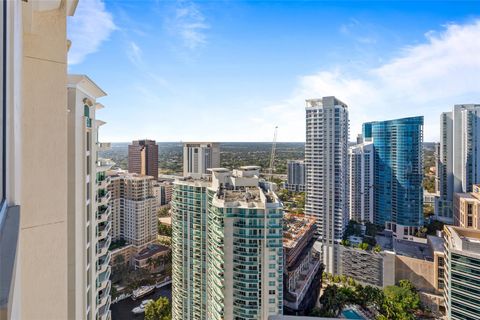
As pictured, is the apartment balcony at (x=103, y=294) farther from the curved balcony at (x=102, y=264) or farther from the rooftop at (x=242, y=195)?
the rooftop at (x=242, y=195)

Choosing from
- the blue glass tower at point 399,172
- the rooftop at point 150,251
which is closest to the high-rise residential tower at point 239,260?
the rooftop at point 150,251

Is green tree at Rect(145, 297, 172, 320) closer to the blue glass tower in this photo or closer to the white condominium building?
the white condominium building

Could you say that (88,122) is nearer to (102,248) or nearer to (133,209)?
(102,248)

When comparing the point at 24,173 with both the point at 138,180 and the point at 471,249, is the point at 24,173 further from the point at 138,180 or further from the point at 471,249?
the point at 138,180

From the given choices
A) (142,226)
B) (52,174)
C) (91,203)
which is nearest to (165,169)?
(142,226)

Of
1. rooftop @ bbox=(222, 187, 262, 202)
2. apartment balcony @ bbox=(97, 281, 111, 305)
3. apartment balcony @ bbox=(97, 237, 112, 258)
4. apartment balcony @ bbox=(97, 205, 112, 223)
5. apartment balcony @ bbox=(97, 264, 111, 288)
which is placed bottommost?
apartment balcony @ bbox=(97, 281, 111, 305)

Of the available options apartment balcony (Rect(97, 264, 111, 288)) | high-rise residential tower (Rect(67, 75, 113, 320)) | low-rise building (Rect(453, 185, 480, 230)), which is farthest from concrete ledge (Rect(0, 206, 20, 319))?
low-rise building (Rect(453, 185, 480, 230))
